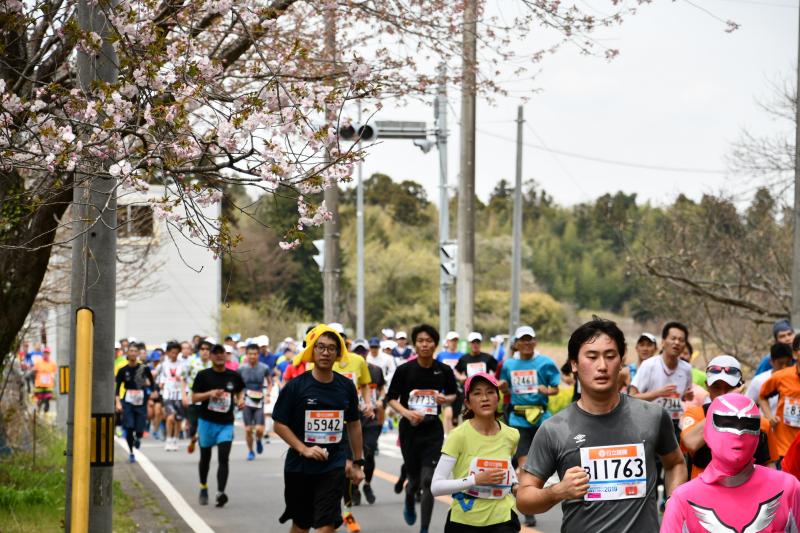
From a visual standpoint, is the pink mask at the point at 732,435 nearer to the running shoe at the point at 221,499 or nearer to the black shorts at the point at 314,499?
the black shorts at the point at 314,499

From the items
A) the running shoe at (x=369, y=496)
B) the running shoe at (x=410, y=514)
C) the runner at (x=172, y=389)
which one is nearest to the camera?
the running shoe at (x=410, y=514)

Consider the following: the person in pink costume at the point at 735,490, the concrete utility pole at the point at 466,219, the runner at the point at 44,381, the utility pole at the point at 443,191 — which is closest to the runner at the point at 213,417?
the utility pole at the point at 443,191

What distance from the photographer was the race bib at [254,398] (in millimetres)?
21016

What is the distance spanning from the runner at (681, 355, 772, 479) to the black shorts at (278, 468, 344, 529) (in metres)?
2.67

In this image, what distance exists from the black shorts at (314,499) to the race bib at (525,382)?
4.24 meters

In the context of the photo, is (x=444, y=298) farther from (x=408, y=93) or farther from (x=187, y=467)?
(x=408, y=93)

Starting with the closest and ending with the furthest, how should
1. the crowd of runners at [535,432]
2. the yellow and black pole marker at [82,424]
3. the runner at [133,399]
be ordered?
1. the crowd of runners at [535,432]
2. the yellow and black pole marker at [82,424]
3. the runner at [133,399]

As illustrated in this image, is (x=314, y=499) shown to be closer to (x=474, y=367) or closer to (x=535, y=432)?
(x=535, y=432)

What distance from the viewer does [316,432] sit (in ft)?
31.7

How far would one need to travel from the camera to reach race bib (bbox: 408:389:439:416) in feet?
40.3

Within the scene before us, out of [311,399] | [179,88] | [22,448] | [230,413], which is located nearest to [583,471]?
[179,88]

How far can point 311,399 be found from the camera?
31.8 ft

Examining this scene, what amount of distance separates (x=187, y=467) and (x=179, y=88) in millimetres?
12953

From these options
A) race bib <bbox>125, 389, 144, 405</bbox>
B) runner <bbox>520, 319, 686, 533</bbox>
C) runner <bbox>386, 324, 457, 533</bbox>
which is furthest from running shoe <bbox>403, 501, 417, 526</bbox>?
race bib <bbox>125, 389, 144, 405</bbox>
